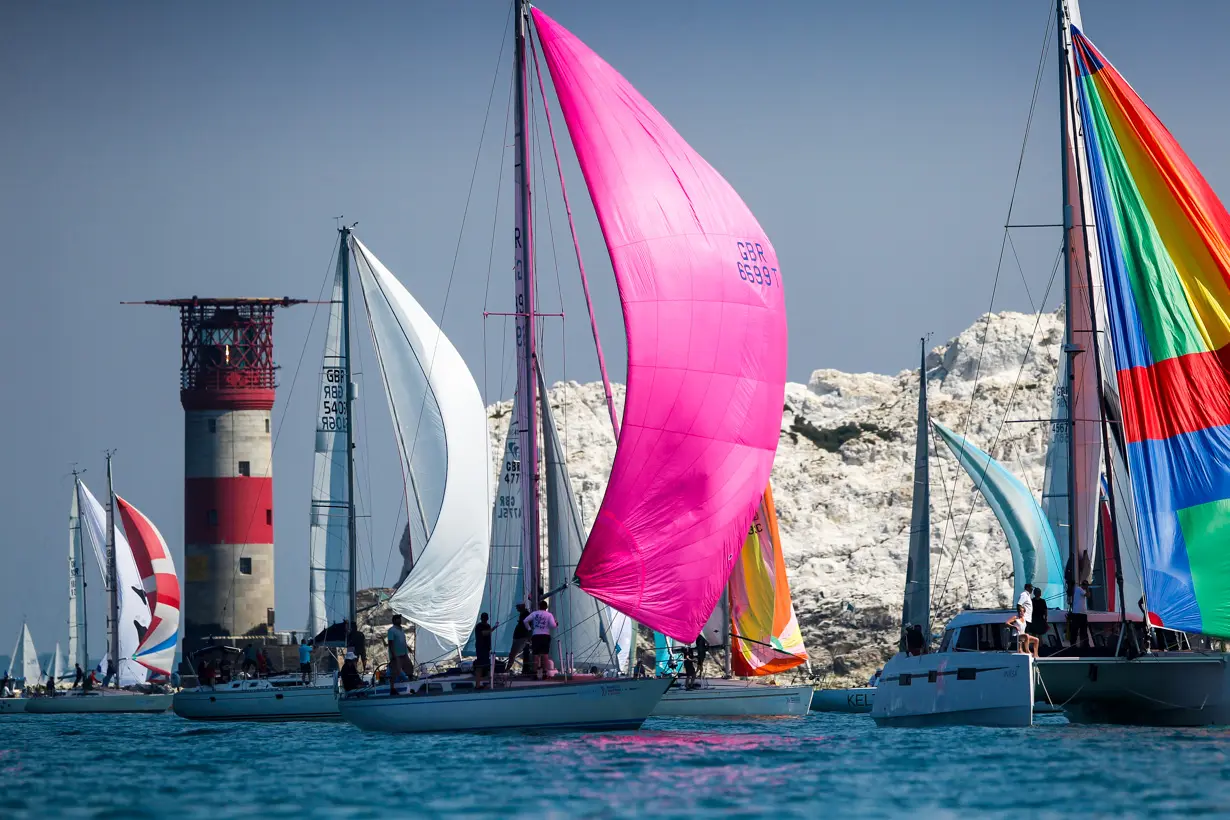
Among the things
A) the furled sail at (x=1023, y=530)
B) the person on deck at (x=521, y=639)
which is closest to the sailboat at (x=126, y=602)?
the furled sail at (x=1023, y=530)

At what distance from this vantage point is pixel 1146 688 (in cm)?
2605

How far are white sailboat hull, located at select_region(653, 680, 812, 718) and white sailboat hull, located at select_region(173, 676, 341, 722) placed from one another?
6.36m

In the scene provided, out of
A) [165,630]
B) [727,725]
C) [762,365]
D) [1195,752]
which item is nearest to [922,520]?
[727,725]

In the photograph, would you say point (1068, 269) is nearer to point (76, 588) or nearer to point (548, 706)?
point (548, 706)

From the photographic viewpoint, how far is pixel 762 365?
88.7 ft

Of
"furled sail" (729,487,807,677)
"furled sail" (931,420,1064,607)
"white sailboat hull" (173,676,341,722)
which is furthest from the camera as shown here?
"furled sail" (931,420,1064,607)

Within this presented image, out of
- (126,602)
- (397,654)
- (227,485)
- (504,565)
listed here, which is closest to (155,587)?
(126,602)

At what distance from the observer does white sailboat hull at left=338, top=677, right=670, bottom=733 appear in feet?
87.0

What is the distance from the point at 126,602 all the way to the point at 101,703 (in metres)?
4.51

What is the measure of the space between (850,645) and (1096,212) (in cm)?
2983

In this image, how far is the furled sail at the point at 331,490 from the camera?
3922 centimetres

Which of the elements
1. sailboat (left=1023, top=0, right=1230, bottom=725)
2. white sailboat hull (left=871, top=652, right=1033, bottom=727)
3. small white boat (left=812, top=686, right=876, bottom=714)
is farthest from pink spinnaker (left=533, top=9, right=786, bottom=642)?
small white boat (left=812, top=686, right=876, bottom=714)

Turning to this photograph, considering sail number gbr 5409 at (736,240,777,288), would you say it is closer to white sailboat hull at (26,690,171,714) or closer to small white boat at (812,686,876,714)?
small white boat at (812,686,876,714)

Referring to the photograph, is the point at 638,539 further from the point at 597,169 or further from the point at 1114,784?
the point at 1114,784
